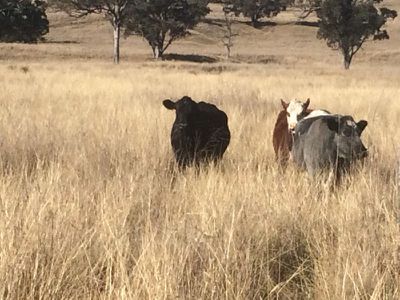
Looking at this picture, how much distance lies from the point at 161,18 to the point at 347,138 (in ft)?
186

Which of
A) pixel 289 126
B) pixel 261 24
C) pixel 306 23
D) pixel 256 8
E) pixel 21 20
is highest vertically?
pixel 256 8

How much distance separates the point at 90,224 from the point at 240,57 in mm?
60880

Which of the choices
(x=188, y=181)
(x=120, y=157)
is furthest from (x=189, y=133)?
(x=188, y=181)

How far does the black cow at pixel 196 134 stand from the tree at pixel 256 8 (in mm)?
87102

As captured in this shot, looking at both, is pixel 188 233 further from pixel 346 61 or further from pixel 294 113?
pixel 346 61

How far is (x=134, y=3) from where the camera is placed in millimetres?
56188

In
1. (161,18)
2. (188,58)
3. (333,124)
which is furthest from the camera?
(161,18)

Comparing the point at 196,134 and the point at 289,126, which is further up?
the point at 289,126

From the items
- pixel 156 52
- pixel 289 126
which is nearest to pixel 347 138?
pixel 289 126

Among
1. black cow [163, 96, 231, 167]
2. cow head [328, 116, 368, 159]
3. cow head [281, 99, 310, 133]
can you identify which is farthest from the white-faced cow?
cow head [328, 116, 368, 159]

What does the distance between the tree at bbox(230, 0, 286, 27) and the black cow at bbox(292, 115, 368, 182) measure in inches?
3491

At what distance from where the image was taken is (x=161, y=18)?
2384 inches

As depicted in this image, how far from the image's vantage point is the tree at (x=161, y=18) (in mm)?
58562

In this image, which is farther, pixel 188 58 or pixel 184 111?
pixel 188 58
